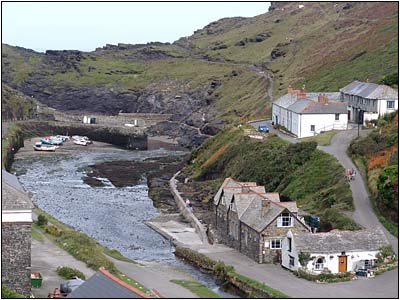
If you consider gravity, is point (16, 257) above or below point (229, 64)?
below

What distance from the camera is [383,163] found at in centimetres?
5669

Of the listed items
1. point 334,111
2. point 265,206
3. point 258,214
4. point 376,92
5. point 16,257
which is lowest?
point 16,257

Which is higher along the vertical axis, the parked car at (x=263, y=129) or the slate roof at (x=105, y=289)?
the parked car at (x=263, y=129)

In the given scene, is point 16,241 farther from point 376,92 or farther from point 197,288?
point 376,92

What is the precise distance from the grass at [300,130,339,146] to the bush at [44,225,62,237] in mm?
23961

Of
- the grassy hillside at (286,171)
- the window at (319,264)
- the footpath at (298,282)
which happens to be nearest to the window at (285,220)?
the footpath at (298,282)

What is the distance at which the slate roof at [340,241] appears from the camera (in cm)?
4275

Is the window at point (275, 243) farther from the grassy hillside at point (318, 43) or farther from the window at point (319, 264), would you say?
the grassy hillside at point (318, 43)

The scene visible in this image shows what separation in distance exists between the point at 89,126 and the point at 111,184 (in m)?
53.2

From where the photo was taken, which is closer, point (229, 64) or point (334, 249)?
point (334, 249)

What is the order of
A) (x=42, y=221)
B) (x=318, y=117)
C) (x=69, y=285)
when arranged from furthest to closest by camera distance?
(x=318, y=117)
(x=42, y=221)
(x=69, y=285)

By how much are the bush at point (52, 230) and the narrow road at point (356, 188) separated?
54.4 feet

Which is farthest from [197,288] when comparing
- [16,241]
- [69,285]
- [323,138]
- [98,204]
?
[323,138]

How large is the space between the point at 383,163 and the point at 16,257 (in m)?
28.6
